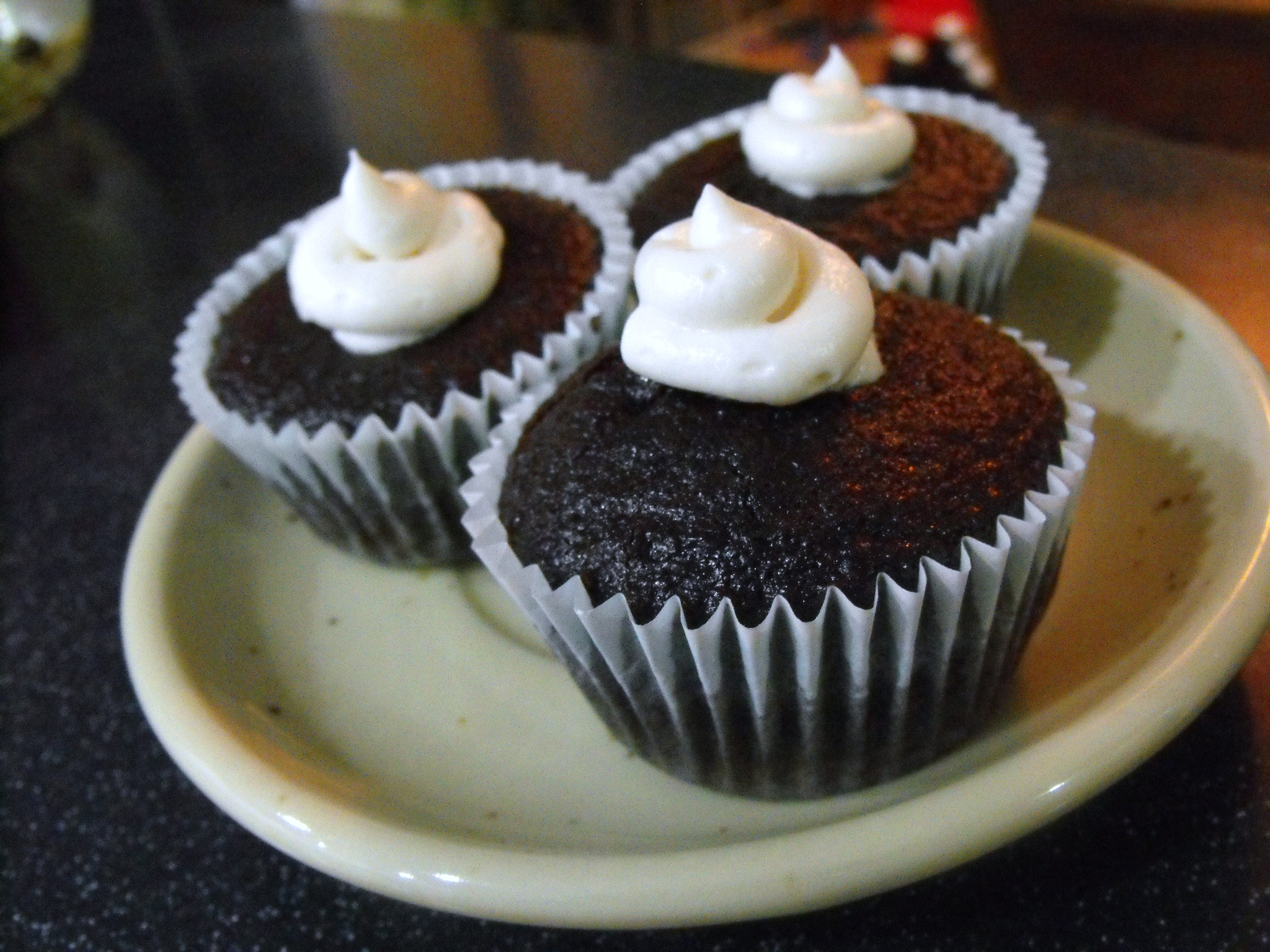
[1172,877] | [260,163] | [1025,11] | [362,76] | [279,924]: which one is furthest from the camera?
[1025,11]

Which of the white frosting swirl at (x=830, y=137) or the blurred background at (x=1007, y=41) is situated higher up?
the white frosting swirl at (x=830, y=137)

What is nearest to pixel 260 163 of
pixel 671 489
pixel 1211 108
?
pixel 671 489

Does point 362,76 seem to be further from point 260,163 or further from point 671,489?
point 671,489

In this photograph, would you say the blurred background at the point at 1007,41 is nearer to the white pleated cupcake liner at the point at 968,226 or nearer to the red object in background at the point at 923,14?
the red object in background at the point at 923,14

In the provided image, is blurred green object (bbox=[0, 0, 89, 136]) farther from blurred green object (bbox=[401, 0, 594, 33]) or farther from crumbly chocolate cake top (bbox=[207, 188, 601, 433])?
crumbly chocolate cake top (bbox=[207, 188, 601, 433])

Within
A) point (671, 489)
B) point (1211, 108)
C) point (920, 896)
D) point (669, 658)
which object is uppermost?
point (671, 489)

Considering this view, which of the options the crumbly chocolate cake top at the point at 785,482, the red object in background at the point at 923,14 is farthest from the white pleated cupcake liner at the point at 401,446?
the red object in background at the point at 923,14

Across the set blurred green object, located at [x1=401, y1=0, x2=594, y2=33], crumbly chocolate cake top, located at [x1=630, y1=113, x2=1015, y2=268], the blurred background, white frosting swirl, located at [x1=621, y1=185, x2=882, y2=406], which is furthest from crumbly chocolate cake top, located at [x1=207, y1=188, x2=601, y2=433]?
blurred green object, located at [x1=401, y1=0, x2=594, y2=33]
